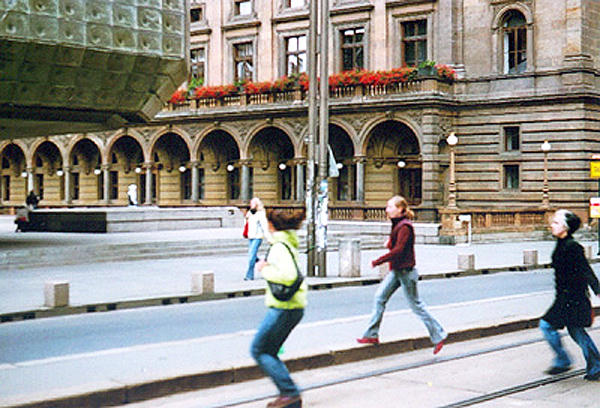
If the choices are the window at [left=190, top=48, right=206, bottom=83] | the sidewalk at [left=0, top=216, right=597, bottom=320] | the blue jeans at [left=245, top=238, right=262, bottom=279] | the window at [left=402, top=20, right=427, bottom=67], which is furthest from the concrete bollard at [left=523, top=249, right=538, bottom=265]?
the window at [left=190, top=48, right=206, bottom=83]

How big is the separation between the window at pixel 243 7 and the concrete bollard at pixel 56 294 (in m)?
34.6

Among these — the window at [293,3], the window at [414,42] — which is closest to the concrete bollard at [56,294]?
the window at [414,42]

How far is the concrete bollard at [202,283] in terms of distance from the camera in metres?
16.8

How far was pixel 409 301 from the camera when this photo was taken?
33.4ft

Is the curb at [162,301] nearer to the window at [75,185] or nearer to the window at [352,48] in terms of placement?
the window at [352,48]

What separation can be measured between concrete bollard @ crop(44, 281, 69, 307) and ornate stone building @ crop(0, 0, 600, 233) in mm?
22762

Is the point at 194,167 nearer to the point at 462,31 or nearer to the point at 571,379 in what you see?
the point at 462,31

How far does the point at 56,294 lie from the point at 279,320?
8377 millimetres

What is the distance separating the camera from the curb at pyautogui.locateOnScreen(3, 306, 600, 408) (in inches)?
303

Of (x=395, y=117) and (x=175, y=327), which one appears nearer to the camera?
(x=175, y=327)

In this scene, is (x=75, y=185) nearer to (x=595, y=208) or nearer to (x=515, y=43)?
(x=515, y=43)

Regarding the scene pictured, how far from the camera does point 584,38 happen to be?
37.5 meters

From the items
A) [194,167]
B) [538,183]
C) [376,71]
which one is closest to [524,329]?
[538,183]

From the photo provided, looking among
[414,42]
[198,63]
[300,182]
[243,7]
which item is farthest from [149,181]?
[414,42]
